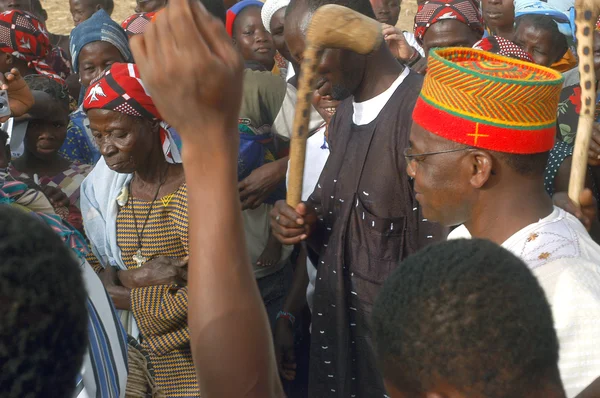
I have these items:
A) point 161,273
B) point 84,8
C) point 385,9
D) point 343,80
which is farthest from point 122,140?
point 84,8

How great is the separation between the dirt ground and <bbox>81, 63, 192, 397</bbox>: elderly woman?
11015 millimetres

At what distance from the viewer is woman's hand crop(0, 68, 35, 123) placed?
3787mm

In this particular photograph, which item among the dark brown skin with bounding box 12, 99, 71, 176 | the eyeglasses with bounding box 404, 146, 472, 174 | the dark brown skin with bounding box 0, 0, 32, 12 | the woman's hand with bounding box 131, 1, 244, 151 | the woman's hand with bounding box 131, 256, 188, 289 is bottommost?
the woman's hand with bounding box 131, 256, 188, 289

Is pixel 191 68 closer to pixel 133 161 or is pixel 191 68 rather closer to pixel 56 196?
pixel 133 161

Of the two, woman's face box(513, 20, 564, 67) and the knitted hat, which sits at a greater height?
the knitted hat

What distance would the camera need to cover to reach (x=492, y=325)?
1313 mm

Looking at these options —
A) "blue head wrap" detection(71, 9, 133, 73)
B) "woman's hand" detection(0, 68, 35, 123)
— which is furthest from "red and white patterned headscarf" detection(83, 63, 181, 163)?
"blue head wrap" detection(71, 9, 133, 73)

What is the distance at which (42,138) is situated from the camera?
15.3 ft

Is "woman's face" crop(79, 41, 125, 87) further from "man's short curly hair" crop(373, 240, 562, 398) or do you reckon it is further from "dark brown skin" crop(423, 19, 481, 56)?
"man's short curly hair" crop(373, 240, 562, 398)

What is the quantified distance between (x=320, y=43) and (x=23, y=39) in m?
3.82

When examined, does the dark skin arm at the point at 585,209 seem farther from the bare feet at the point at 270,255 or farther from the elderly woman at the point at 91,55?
the elderly woman at the point at 91,55

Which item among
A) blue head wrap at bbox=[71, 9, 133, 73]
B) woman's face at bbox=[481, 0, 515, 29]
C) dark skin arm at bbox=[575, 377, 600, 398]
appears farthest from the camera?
woman's face at bbox=[481, 0, 515, 29]

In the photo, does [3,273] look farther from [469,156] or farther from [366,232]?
[366,232]

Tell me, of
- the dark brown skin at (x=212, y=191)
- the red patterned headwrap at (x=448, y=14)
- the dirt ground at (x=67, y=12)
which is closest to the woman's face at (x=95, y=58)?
the red patterned headwrap at (x=448, y=14)
